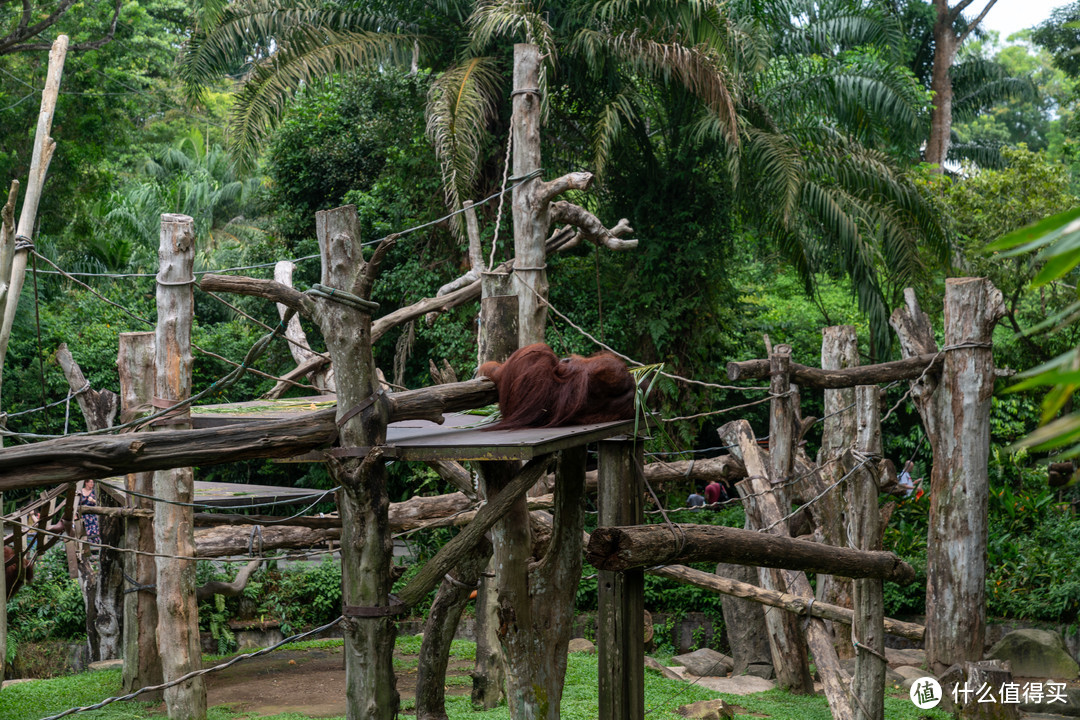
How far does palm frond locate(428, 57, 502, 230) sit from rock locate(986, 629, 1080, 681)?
272 inches

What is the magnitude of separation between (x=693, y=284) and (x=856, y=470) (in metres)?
6.38

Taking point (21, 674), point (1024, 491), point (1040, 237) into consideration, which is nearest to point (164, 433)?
point (1040, 237)

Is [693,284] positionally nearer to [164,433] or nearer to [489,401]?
[489,401]

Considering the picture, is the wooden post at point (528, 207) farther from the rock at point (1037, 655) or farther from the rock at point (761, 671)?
the rock at point (1037, 655)

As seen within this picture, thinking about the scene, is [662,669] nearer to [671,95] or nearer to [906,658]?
[906,658]

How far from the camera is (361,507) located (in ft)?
11.4

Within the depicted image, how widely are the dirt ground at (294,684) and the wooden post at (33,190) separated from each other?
12.5 feet

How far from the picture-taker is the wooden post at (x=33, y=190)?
435 cm

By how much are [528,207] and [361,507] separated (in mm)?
2751

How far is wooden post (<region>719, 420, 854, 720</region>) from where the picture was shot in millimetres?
6074

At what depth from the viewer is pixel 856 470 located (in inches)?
257

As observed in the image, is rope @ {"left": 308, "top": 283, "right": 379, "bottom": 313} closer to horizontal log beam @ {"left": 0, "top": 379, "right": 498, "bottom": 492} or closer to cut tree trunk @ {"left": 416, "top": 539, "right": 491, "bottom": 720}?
horizontal log beam @ {"left": 0, "top": 379, "right": 498, "bottom": 492}

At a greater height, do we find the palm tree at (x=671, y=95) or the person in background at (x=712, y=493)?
the palm tree at (x=671, y=95)

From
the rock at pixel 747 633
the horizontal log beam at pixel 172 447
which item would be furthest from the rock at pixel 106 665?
the horizontal log beam at pixel 172 447
